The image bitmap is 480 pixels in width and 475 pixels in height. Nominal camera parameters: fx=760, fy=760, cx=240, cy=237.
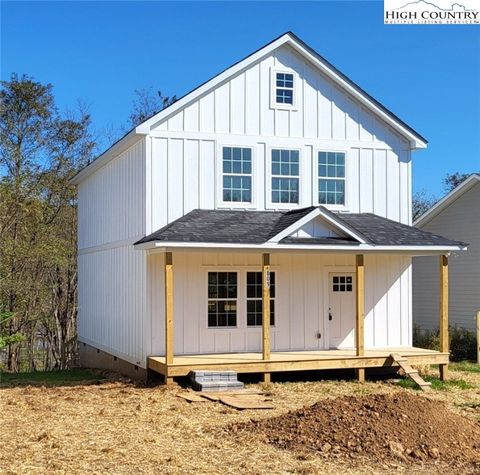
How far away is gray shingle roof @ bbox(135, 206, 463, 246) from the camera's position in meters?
16.1

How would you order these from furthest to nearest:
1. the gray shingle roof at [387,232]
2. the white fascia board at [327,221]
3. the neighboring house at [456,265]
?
the neighboring house at [456,265] → the gray shingle roof at [387,232] → the white fascia board at [327,221]

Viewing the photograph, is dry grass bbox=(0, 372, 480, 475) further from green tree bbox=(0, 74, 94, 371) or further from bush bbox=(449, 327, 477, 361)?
green tree bbox=(0, 74, 94, 371)

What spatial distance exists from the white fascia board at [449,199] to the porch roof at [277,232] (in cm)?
634

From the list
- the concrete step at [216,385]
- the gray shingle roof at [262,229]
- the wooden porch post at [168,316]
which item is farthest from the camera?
the gray shingle roof at [262,229]

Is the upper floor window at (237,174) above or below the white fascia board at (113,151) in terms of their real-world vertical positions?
below

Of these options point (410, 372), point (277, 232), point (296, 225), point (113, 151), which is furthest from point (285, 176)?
point (410, 372)

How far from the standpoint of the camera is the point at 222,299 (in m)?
18.0

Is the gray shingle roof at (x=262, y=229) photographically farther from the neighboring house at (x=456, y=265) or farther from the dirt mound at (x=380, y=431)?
the neighboring house at (x=456, y=265)

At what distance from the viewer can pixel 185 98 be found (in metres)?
17.7

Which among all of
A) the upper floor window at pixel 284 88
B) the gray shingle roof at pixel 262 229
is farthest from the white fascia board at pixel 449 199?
the upper floor window at pixel 284 88

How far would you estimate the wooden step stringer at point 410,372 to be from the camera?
640 inches

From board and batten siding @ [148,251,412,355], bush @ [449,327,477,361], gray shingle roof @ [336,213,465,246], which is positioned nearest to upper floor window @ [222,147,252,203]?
board and batten siding @ [148,251,412,355]

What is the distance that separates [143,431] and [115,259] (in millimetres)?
9533

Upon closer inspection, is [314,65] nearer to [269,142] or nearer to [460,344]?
[269,142]
